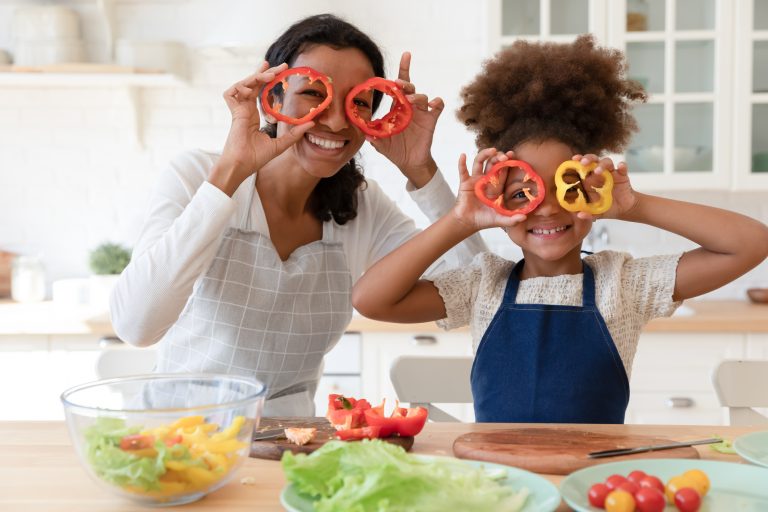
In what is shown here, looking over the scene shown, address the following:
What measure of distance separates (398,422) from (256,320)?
53cm

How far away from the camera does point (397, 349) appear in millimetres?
3104

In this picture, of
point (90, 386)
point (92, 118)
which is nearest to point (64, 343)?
point (92, 118)

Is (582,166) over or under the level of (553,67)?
under

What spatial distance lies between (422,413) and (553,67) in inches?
29.4

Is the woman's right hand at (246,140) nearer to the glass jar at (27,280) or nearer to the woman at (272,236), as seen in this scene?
the woman at (272,236)

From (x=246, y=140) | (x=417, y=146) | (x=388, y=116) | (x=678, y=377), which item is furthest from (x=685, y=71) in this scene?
(x=246, y=140)

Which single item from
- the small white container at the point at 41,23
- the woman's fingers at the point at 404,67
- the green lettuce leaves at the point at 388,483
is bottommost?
the green lettuce leaves at the point at 388,483

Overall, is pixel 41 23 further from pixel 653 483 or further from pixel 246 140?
pixel 653 483

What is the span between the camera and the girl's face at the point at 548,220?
1636 millimetres

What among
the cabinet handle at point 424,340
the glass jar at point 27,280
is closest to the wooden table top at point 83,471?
the cabinet handle at point 424,340

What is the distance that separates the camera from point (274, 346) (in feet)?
5.94

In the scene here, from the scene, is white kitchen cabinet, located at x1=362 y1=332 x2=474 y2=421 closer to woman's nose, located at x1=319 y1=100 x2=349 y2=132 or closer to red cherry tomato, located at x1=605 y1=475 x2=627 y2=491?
woman's nose, located at x1=319 y1=100 x2=349 y2=132

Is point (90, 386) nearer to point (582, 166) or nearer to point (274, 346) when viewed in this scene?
point (274, 346)

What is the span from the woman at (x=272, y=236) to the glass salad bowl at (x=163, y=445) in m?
0.49
